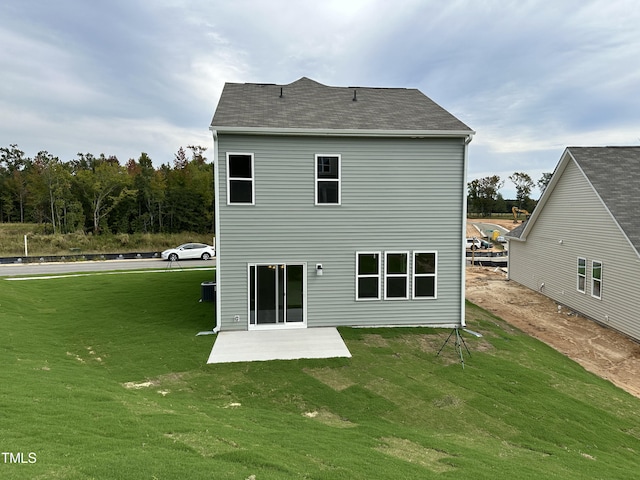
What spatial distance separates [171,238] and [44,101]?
16.1 m

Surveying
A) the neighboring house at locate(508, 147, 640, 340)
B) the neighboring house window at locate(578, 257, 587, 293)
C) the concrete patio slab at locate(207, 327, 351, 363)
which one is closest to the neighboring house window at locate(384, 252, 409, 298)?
the concrete patio slab at locate(207, 327, 351, 363)

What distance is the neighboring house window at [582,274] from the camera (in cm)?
1506

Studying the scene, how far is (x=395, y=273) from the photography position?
36.8ft

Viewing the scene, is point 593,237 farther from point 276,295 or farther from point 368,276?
point 276,295

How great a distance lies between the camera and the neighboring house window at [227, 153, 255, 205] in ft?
34.4

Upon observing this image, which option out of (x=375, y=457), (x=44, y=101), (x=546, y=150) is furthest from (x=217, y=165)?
(x=546, y=150)

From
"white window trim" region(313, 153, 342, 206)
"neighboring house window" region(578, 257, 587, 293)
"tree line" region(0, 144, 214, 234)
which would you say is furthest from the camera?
"tree line" region(0, 144, 214, 234)

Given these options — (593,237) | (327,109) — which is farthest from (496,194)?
(327,109)

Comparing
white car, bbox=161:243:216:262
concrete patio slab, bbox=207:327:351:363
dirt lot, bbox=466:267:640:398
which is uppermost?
white car, bbox=161:243:216:262

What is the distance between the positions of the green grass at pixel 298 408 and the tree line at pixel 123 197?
29708 mm

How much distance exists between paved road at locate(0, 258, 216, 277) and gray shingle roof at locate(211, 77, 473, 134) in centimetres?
1484

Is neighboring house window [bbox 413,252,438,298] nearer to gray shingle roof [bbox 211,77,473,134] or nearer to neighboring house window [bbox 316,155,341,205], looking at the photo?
neighboring house window [bbox 316,155,341,205]

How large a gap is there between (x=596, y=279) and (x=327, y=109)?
41.6 ft

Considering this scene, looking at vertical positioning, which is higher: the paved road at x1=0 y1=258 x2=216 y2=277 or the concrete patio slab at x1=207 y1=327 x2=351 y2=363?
the paved road at x1=0 y1=258 x2=216 y2=277
